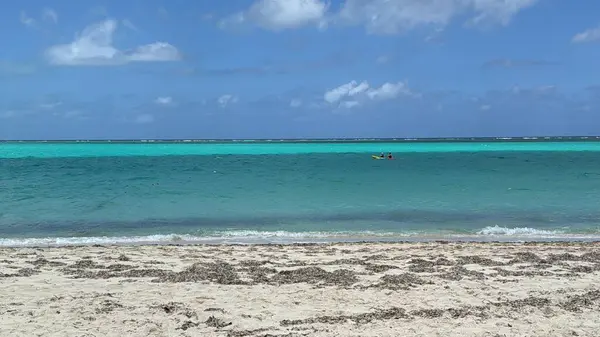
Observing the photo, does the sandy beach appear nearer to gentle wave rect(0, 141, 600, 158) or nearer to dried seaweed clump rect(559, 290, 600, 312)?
dried seaweed clump rect(559, 290, 600, 312)

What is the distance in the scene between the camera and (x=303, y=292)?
339 inches

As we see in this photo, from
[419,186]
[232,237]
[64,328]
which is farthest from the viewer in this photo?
[419,186]

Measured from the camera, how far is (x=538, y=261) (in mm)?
10867

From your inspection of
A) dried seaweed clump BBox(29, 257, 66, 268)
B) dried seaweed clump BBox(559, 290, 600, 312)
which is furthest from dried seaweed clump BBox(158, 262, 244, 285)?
dried seaweed clump BBox(559, 290, 600, 312)

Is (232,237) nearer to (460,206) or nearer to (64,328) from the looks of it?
(64,328)

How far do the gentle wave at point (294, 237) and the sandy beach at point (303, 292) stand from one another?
8.30ft

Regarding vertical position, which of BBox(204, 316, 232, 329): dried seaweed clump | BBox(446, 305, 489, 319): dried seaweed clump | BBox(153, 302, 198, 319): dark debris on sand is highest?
BBox(153, 302, 198, 319): dark debris on sand

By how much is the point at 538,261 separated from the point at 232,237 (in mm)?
8290

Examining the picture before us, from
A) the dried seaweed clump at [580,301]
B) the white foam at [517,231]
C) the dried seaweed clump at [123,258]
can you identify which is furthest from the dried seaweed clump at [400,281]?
the white foam at [517,231]

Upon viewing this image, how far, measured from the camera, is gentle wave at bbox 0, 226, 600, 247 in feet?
49.4

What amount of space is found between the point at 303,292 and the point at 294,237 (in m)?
7.21

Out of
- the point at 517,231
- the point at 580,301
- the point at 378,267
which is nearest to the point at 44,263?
the point at 378,267

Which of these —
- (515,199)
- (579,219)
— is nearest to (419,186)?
(515,199)

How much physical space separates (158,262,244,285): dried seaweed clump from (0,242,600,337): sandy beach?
0.8 inches
